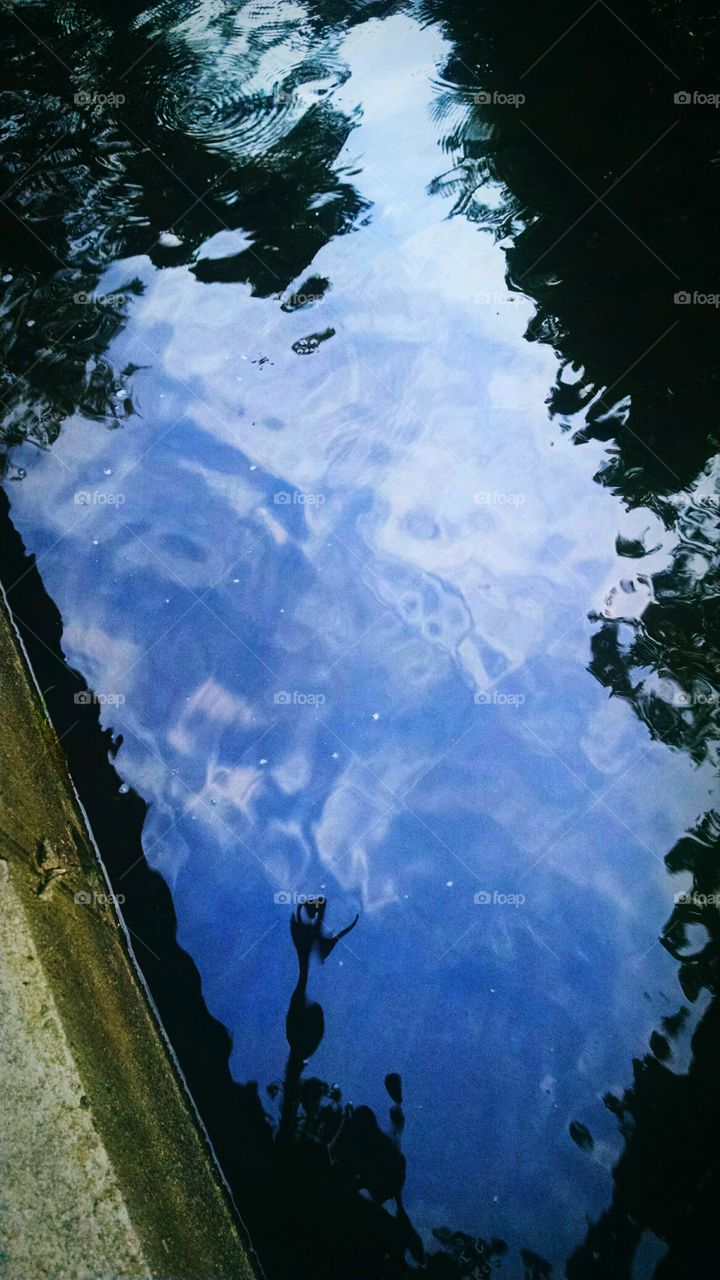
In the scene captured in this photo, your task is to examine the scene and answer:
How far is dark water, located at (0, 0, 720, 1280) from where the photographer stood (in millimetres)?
2498

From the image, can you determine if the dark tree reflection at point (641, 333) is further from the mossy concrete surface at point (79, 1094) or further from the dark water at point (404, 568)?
the mossy concrete surface at point (79, 1094)

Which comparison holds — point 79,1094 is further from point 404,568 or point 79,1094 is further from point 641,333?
point 641,333

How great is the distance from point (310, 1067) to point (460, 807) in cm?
105

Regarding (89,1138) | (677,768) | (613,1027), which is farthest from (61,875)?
(677,768)

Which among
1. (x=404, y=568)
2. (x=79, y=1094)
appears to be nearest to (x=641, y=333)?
(x=404, y=568)

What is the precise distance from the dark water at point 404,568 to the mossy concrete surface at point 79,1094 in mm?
148

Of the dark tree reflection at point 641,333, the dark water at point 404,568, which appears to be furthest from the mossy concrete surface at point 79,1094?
the dark tree reflection at point 641,333

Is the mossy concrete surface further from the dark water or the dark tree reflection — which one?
the dark tree reflection

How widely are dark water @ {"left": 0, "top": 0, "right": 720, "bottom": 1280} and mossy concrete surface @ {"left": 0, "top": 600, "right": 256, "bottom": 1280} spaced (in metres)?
0.15

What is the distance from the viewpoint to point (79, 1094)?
2139mm

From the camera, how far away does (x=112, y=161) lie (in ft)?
14.5

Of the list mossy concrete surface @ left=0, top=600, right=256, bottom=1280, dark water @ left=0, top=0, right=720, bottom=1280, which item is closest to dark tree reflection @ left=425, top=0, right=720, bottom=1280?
dark water @ left=0, top=0, right=720, bottom=1280

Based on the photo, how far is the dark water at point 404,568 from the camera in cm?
250

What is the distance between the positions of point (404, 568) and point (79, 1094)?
7.31 feet
